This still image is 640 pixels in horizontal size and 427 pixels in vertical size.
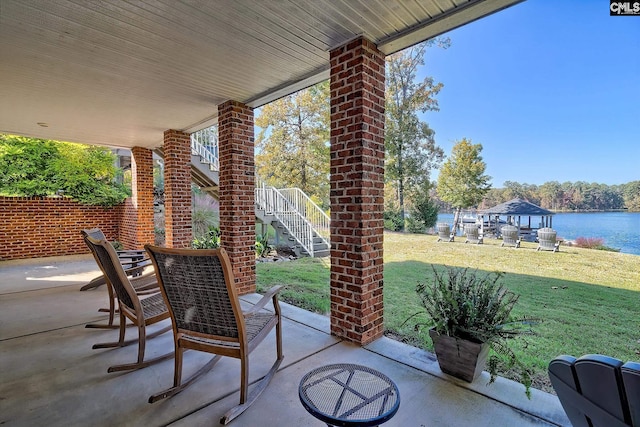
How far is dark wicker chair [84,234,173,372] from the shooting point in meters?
2.27

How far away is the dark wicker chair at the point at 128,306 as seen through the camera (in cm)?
227

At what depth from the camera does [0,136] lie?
731cm

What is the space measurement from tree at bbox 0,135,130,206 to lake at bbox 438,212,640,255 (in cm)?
1631

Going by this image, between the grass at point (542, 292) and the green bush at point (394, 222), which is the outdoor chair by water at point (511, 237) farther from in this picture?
the green bush at point (394, 222)

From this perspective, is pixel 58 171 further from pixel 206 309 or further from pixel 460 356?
pixel 460 356

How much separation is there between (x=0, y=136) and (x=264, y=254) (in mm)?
7136

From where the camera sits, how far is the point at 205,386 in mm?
2061

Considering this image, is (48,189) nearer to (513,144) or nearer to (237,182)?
(237,182)

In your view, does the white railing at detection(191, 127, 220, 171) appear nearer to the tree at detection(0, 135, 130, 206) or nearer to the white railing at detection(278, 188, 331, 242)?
the white railing at detection(278, 188, 331, 242)

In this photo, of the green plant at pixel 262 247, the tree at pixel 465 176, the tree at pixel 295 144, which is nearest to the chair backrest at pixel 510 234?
the tree at pixel 465 176

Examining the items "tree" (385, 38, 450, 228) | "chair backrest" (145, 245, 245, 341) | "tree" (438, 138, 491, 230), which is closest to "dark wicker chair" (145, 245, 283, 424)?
"chair backrest" (145, 245, 245, 341)

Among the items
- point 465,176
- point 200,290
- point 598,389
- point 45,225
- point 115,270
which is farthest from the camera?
point 465,176

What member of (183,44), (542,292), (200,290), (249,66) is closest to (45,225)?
(183,44)

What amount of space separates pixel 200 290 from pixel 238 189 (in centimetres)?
254
